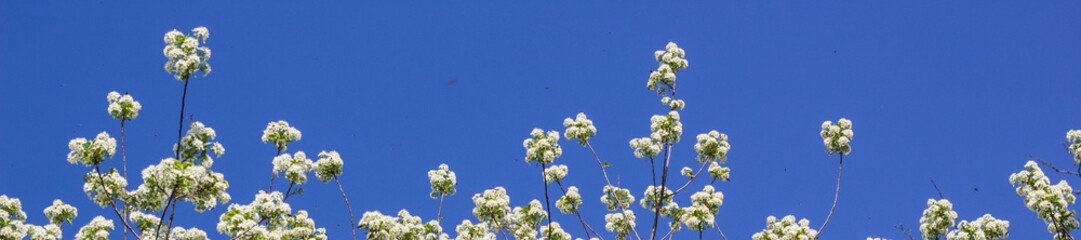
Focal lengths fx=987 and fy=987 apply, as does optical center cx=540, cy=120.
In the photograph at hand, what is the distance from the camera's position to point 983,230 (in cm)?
1553

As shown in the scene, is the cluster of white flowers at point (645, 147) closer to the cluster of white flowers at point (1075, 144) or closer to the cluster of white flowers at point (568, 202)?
the cluster of white flowers at point (568, 202)

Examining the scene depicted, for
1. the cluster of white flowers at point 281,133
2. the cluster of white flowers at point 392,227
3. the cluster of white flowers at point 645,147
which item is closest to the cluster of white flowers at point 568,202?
the cluster of white flowers at point 645,147

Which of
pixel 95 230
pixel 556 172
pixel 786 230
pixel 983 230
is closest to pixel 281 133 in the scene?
pixel 95 230

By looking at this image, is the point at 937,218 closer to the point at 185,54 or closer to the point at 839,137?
the point at 839,137

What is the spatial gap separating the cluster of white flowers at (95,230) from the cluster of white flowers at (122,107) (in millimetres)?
1504

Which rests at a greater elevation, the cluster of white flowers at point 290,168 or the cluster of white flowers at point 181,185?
the cluster of white flowers at point 290,168

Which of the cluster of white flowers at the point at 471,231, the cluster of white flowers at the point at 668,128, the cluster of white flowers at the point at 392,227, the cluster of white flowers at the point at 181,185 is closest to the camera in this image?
the cluster of white flowers at the point at 181,185

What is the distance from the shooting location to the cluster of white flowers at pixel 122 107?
44.1 feet

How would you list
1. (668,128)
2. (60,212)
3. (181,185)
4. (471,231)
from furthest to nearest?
(471,231), (668,128), (60,212), (181,185)

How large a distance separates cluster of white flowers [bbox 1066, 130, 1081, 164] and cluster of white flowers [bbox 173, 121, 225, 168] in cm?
1315

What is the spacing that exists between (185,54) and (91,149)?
1.86m

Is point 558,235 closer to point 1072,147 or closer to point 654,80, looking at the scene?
point 654,80

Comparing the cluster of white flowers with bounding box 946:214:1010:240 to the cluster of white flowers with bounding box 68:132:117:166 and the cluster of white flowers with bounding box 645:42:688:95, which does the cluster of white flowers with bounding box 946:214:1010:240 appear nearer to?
the cluster of white flowers with bounding box 645:42:688:95

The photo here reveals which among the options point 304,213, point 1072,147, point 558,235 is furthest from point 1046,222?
point 304,213
